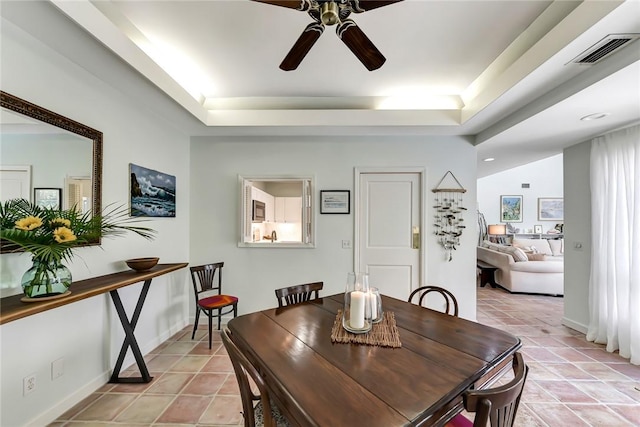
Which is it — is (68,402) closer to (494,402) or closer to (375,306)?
(375,306)

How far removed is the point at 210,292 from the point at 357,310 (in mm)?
2684

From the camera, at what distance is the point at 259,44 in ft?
7.16

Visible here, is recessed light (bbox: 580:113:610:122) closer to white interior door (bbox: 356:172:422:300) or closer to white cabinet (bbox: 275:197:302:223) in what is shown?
white interior door (bbox: 356:172:422:300)

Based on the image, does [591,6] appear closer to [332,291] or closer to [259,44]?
[259,44]

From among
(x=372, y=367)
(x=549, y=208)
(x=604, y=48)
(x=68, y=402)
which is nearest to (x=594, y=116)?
(x=604, y=48)

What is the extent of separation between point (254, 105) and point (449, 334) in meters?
2.98

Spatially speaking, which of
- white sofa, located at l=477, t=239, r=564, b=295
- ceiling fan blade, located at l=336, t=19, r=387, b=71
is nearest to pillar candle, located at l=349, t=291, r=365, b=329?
ceiling fan blade, located at l=336, t=19, r=387, b=71

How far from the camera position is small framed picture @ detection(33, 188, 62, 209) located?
5.50ft

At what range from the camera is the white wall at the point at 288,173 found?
11.4 ft

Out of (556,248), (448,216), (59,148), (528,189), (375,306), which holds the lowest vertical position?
(556,248)

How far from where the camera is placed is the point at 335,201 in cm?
351

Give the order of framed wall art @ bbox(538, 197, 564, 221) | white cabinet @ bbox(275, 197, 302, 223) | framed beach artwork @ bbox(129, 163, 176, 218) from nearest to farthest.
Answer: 1. framed beach artwork @ bbox(129, 163, 176, 218)
2. white cabinet @ bbox(275, 197, 302, 223)
3. framed wall art @ bbox(538, 197, 564, 221)

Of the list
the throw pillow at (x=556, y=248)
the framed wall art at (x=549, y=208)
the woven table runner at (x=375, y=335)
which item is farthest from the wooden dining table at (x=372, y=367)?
the framed wall art at (x=549, y=208)

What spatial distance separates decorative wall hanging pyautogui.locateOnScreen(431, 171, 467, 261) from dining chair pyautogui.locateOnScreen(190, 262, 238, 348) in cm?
266
